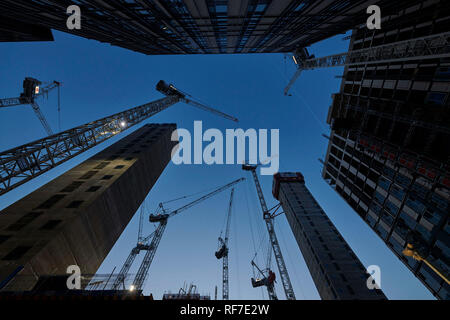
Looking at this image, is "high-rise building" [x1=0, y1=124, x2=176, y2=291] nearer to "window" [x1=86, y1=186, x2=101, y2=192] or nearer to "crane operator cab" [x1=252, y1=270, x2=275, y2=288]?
"window" [x1=86, y1=186, x2=101, y2=192]

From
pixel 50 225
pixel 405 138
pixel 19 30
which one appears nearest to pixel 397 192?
pixel 405 138

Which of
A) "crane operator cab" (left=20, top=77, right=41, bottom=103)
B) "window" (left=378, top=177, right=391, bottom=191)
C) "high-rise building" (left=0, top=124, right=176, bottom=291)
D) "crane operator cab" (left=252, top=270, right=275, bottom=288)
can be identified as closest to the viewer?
"high-rise building" (left=0, top=124, right=176, bottom=291)

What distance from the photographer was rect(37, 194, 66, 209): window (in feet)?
84.1

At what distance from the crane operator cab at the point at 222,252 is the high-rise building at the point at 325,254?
25.8 meters

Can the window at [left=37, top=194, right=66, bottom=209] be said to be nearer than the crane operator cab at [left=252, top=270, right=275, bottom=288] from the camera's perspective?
Yes

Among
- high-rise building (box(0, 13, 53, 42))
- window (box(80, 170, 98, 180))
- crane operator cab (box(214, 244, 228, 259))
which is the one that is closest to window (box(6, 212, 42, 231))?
window (box(80, 170, 98, 180))

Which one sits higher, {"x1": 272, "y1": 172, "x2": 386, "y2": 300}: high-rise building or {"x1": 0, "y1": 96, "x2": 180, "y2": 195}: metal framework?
{"x1": 0, "y1": 96, "x2": 180, "y2": 195}: metal framework

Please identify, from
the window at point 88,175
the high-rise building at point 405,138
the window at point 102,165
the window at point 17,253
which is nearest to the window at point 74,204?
the window at point 17,253

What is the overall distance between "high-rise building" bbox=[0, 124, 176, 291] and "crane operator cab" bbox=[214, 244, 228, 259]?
31563mm

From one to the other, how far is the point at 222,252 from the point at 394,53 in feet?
202

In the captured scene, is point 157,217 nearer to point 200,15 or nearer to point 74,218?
point 74,218

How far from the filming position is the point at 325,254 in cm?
4925

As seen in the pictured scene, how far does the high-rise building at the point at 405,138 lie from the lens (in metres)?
18.8

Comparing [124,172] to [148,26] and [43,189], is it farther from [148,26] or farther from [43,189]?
[148,26]
